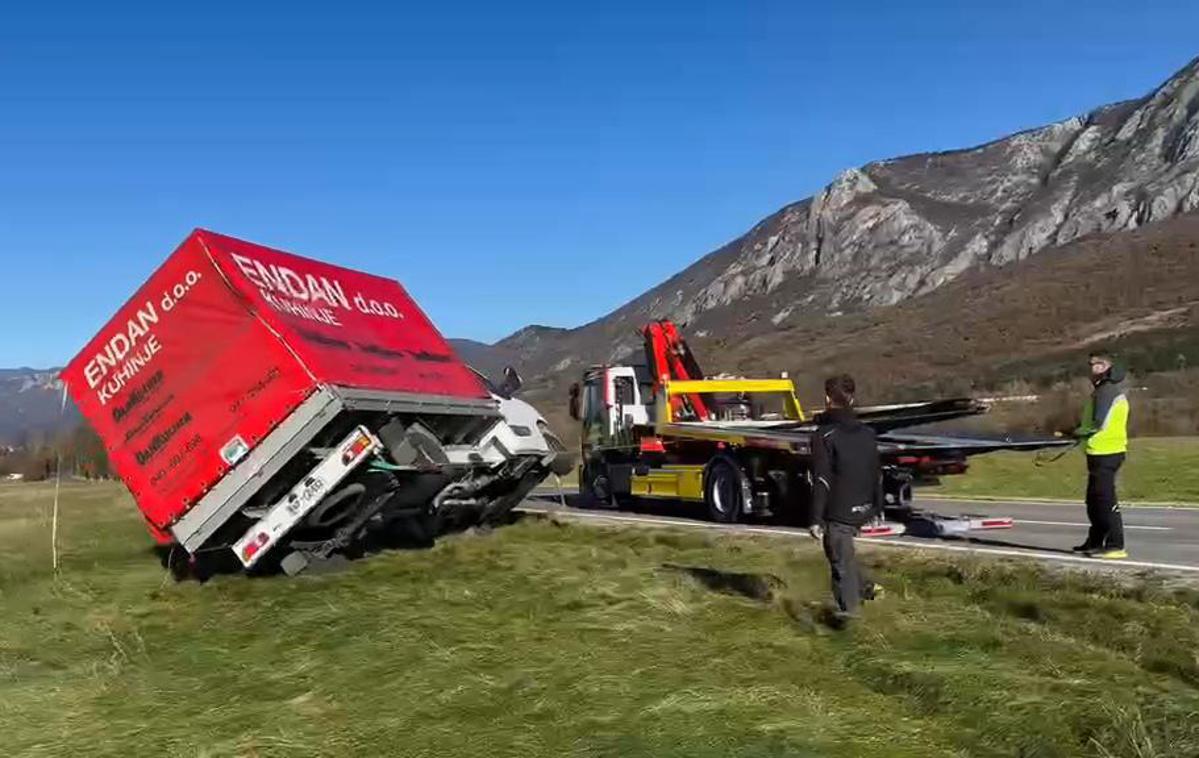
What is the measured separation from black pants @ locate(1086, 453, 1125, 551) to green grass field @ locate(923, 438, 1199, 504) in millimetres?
9072

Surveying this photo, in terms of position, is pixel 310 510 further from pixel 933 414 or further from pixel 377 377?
pixel 933 414

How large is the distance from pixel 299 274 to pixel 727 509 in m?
6.63

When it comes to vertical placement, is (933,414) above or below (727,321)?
below

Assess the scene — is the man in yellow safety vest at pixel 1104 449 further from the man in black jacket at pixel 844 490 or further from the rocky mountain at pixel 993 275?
the rocky mountain at pixel 993 275

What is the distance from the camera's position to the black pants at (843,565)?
735cm

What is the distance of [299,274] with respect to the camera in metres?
11.1

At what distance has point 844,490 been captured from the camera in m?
7.44

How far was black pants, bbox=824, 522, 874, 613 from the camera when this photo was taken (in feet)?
24.1

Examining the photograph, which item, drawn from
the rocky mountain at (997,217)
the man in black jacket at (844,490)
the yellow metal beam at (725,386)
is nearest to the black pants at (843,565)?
the man in black jacket at (844,490)

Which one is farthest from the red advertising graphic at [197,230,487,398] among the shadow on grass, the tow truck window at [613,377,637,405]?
the tow truck window at [613,377,637,405]

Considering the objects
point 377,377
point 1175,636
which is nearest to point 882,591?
point 1175,636

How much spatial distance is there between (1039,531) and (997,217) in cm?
17392

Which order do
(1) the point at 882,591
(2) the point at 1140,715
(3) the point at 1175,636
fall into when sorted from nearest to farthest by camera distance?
(2) the point at 1140,715
(3) the point at 1175,636
(1) the point at 882,591

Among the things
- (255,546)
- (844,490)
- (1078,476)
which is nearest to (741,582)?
(844,490)
